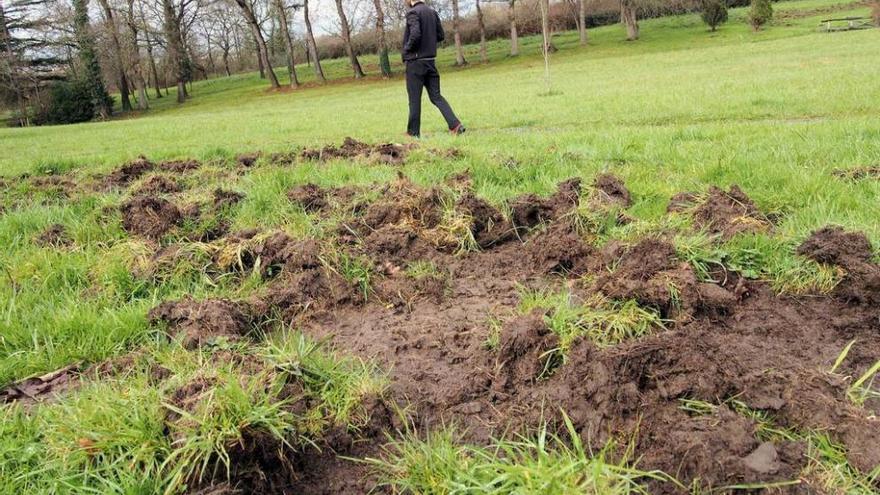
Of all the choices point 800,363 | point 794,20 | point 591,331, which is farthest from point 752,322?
point 794,20

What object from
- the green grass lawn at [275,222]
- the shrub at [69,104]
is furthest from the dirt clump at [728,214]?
the shrub at [69,104]

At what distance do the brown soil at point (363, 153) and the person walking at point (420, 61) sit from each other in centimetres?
208

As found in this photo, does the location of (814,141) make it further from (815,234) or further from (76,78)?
(76,78)

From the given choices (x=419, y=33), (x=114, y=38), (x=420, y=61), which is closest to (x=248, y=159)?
(x=420, y=61)

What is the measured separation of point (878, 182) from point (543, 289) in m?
2.73

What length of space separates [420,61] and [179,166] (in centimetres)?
405

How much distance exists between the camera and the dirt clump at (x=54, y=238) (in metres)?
3.99

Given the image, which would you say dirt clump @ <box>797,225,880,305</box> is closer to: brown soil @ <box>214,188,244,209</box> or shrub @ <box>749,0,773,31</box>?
brown soil @ <box>214,188,244,209</box>

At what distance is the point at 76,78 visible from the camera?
40781 millimetres

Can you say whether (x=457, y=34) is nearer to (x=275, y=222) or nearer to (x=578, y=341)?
(x=275, y=222)

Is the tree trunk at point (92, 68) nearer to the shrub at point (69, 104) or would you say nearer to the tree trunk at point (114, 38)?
the shrub at point (69, 104)

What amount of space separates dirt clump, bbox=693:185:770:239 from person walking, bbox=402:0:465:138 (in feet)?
18.3

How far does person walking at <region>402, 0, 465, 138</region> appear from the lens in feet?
28.8

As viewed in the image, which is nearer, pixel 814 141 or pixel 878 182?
pixel 878 182
